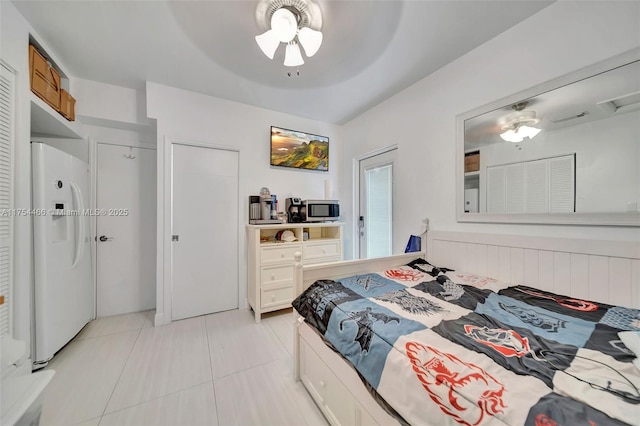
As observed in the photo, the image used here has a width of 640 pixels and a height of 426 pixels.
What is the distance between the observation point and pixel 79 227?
6.46ft

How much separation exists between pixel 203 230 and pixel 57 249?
1078 millimetres

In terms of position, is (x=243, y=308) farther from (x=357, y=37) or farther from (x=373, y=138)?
(x=357, y=37)

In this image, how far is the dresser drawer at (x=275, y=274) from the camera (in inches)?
93.2

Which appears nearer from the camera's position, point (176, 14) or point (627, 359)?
point (627, 359)

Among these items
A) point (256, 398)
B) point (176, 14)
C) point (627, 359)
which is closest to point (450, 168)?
point (627, 359)

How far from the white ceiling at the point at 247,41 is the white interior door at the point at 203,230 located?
823 mm

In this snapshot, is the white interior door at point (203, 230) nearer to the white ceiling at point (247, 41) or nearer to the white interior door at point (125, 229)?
the white interior door at point (125, 229)

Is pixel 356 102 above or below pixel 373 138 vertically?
above

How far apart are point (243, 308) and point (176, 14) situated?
9.19 ft

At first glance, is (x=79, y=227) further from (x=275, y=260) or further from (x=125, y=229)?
(x=275, y=260)

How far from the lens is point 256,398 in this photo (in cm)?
137

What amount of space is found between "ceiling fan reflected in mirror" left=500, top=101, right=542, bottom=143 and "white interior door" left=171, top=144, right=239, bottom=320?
2657 millimetres

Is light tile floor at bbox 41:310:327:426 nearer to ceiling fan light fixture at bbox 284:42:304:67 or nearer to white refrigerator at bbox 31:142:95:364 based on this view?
white refrigerator at bbox 31:142:95:364

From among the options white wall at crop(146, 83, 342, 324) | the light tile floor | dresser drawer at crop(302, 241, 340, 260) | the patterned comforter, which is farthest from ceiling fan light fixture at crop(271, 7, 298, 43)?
the light tile floor
